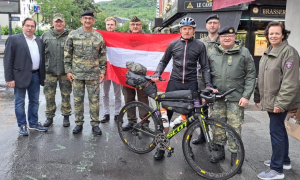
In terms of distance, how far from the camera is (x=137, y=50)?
6.11 meters

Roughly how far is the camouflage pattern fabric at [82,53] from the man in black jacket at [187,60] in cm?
147

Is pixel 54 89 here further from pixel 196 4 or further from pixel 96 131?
pixel 196 4

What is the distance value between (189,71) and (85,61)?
6.60ft

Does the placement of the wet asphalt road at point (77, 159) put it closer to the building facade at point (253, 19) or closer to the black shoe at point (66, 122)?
the black shoe at point (66, 122)

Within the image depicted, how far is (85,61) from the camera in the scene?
17.4 feet

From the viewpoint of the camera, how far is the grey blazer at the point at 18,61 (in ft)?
16.8

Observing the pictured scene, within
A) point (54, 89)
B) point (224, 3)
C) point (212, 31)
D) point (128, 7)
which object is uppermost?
point (128, 7)

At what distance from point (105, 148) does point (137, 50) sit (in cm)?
226

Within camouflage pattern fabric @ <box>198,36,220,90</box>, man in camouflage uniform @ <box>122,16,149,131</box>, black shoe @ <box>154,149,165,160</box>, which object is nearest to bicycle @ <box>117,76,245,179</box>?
black shoe @ <box>154,149,165,160</box>

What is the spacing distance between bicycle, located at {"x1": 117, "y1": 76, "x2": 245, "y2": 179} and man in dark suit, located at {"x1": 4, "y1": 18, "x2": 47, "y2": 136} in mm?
1927

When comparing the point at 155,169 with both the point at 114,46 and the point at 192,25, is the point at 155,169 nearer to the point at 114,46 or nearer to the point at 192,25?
the point at 192,25

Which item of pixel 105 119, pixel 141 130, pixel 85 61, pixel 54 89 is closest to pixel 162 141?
pixel 141 130

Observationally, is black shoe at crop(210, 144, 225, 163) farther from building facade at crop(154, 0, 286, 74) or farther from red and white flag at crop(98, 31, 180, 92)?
building facade at crop(154, 0, 286, 74)

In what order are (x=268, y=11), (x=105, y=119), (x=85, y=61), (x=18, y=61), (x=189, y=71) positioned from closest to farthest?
(x=189, y=71)
(x=18, y=61)
(x=85, y=61)
(x=105, y=119)
(x=268, y=11)
